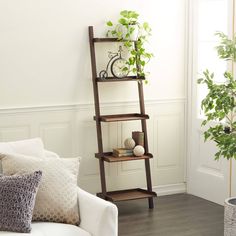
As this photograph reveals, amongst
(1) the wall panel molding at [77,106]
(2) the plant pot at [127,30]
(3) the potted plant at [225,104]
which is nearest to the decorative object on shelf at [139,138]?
(1) the wall panel molding at [77,106]

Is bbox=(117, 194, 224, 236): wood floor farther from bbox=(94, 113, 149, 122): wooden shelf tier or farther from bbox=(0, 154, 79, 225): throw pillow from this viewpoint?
bbox=(0, 154, 79, 225): throw pillow

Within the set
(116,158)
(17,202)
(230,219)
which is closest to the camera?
(17,202)

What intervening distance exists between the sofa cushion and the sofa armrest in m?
0.06

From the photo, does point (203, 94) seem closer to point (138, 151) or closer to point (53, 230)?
point (138, 151)

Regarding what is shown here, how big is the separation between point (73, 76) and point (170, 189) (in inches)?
62.4

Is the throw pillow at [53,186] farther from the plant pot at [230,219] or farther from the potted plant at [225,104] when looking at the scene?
the plant pot at [230,219]

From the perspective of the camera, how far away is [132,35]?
4.93m

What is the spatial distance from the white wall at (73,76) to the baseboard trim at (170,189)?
0.21ft

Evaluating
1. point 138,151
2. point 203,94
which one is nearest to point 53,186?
point 138,151

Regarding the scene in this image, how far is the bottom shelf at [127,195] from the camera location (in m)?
4.93

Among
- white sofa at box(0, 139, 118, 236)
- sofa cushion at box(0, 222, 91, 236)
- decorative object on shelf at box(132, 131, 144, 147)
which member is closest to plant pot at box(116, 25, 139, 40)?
decorative object on shelf at box(132, 131, 144, 147)

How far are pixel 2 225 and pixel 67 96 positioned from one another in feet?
6.87

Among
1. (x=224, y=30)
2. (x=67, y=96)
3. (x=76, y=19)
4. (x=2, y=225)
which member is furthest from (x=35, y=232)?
(x=224, y=30)

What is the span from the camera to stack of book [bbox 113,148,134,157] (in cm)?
495
